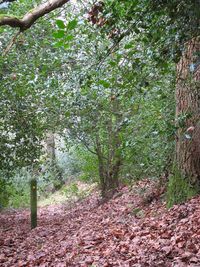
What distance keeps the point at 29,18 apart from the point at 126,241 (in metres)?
3.74

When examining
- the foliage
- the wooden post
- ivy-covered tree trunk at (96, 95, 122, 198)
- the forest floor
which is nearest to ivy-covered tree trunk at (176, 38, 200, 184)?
the foliage

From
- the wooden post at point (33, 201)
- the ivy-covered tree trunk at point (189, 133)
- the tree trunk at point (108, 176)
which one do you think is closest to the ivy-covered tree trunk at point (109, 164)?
the tree trunk at point (108, 176)

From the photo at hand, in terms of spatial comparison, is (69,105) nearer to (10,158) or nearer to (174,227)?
(10,158)

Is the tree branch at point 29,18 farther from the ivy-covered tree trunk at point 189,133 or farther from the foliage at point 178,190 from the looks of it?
the foliage at point 178,190

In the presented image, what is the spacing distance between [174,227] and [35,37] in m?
5.39

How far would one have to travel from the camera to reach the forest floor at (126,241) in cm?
468

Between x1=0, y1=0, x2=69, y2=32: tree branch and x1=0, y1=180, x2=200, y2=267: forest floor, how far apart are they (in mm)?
2940

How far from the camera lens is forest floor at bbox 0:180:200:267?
15.4 ft

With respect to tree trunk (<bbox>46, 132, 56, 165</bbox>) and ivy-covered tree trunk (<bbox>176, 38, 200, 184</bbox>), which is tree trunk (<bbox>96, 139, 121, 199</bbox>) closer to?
tree trunk (<bbox>46, 132, 56, 165</bbox>)

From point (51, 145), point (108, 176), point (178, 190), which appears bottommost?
point (178, 190)

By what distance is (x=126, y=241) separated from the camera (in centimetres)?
566

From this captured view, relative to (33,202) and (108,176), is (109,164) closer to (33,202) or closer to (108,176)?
(108,176)

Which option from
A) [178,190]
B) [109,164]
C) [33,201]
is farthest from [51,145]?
[178,190]

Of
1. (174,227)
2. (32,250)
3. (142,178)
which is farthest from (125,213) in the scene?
(174,227)
